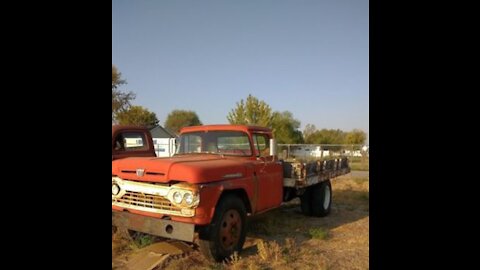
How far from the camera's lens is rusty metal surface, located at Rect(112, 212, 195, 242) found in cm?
405

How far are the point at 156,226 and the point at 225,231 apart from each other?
901 mm

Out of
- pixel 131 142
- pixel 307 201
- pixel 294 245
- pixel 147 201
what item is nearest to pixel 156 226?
pixel 147 201

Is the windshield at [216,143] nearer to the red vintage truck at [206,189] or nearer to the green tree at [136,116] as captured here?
the red vintage truck at [206,189]

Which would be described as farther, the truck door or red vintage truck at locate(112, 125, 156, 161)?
red vintage truck at locate(112, 125, 156, 161)

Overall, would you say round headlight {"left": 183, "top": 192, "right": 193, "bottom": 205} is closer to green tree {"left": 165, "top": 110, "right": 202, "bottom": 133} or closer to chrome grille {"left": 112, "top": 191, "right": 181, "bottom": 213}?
chrome grille {"left": 112, "top": 191, "right": 181, "bottom": 213}

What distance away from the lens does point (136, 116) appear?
2552cm

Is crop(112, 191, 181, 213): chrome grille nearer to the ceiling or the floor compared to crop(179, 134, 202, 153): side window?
nearer to the floor

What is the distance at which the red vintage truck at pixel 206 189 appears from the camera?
164 inches

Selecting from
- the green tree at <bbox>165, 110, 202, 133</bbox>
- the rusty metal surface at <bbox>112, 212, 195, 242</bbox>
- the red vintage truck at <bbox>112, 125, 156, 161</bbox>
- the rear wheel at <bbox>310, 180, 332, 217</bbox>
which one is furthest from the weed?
the green tree at <bbox>165, 110, 202, 133</bbox>

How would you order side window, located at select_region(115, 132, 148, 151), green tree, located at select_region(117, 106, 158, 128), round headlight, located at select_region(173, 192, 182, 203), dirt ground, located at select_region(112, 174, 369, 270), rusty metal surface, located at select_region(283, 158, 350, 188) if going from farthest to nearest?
1. green tree, located at select_region(117, 106, 158, 128)
2. side window, located at select_region(115, 132, 148, 151)
3. rusty metal surface, located at select_region(283, 158, 350, 188)
4. dirt ground, located at select_region(112, 174, 369, 270)
5. round headlight, located at select_region(173, 192, 182, 203)
